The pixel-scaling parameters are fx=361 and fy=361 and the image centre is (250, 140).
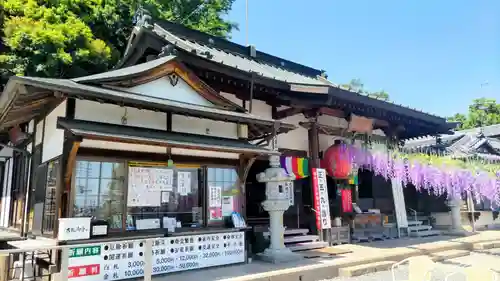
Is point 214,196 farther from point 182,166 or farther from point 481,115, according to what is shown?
point 481,115

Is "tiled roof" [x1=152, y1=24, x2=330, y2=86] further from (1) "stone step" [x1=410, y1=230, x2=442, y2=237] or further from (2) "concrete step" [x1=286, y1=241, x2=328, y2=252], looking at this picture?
(1) "stone step" [x1=410, y1=230, x2=442, y2=237]

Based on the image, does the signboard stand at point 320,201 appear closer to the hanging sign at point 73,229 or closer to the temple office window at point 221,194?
the temple office window at point 221,194

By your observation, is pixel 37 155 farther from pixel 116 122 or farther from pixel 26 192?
pixel 116 122

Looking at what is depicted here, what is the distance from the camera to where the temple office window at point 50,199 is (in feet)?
22.5

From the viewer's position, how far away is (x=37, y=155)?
27.2 feet

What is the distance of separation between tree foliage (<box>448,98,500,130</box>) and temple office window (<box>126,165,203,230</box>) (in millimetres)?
43941

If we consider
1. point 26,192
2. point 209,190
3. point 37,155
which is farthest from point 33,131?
point 209,190

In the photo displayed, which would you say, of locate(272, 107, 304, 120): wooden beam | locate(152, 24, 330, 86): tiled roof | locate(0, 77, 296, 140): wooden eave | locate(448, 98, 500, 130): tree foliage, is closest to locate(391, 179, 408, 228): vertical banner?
locate(152, 24, 330, 86): tiled roof

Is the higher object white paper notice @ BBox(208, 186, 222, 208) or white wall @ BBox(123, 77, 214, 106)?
white wall @ BBox(123, 77, 214, 106)

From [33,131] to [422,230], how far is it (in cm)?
1435

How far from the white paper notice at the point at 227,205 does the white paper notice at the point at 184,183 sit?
3.14 ft

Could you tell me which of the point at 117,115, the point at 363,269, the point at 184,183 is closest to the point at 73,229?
the point at 117,115

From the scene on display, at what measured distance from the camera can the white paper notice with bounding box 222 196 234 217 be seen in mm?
8789

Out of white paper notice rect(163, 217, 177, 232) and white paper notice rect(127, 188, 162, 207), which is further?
white paper notice rect(163, 217, 177, 232)
